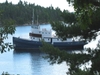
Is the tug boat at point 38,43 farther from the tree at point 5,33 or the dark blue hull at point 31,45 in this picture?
the tree at point 5,33

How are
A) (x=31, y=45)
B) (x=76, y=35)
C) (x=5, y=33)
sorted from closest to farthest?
(x=5, y=33) → (x=76, y=35) → (x=31, y=45)

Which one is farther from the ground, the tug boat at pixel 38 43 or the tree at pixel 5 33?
the tree at pixel 5 33

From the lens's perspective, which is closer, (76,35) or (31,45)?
(76,35)

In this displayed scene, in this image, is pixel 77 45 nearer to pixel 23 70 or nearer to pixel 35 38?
pixel 35 38

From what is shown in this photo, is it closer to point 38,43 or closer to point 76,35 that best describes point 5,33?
point 76,35

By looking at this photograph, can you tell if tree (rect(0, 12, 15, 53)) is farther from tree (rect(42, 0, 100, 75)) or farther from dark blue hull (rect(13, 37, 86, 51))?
dark blue hull (rect(13, 37, 86, 51))

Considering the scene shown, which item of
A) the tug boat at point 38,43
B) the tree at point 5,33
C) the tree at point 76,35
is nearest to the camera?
the tree at point 5,33

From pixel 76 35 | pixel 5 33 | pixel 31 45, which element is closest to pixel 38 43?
pixel 31 45

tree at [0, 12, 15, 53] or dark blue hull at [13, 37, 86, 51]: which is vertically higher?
tree at [0, 12, 15, 53]

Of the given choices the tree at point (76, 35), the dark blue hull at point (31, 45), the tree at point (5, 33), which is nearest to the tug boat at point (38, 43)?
the dark blue hull at point (31, 45)

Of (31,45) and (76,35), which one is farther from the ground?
(76,35)

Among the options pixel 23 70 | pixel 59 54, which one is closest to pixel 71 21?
pixel 59 54

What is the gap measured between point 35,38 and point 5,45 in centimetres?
4726

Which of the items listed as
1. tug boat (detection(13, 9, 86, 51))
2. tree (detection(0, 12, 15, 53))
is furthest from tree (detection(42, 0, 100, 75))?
tug boat (detection(13, 9, 86, 51))
